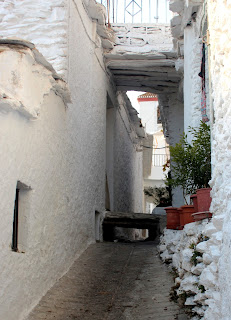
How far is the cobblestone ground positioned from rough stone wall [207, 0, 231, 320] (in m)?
1.29

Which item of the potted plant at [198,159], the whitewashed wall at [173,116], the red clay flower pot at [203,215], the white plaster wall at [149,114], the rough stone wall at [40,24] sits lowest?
the red clay flower pot at [203,215]

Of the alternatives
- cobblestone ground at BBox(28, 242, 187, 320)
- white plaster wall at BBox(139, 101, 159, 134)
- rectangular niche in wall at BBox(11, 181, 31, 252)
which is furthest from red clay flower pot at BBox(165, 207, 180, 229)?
white plaster wall at BBox(139, 101, 159, 134)

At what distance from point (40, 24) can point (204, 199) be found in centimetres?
444

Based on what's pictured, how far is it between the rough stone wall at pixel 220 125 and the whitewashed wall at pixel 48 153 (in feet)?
7.40

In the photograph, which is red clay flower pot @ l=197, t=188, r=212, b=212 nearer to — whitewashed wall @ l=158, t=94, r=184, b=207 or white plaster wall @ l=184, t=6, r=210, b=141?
white plaster wall @ l=184, t=6, r=210, b=141

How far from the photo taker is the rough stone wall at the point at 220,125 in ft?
14.4

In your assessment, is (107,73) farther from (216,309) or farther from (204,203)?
(216,309)

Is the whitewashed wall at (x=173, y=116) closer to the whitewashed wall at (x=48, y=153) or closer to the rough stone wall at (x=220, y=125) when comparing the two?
the whitewashed wall at (x=48, y=153)

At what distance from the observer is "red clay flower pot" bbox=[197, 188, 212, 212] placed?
5925 millimetres

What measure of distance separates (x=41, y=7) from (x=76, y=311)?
17.4 feet

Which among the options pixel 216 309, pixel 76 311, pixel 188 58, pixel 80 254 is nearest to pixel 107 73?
pixel 188 58

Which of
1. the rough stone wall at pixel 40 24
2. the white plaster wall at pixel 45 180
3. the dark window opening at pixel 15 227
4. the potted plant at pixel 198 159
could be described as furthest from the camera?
the rough stone wall at pixel 40 24

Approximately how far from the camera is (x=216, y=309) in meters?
4.33

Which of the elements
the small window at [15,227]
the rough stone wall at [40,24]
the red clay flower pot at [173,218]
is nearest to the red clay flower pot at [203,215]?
the red clay flower pot at [173,218]
